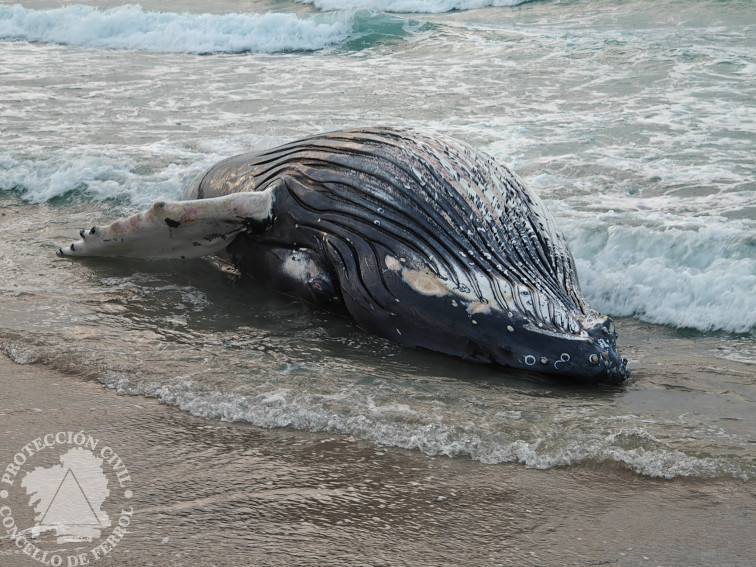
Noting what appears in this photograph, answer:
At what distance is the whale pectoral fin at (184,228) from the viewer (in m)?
7.42

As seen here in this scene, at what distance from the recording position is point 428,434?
5.19m

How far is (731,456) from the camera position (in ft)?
16.1

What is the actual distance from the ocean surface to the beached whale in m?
0.22

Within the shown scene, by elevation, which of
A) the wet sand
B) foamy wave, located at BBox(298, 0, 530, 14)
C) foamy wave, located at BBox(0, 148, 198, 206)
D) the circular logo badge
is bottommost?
the wet sand

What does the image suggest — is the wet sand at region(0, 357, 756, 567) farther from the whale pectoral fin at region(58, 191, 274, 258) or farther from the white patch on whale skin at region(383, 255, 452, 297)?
the whale pectoral fin at region(58, 191, 274, 258)

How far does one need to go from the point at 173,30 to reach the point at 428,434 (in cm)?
2337

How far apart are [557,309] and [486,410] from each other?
1099 millimetres

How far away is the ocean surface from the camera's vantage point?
549 cm

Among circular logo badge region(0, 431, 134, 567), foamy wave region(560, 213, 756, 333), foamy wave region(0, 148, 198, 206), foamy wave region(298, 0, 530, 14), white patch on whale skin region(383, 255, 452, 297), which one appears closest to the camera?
circular logo badge region(0, 431, 134, 567)

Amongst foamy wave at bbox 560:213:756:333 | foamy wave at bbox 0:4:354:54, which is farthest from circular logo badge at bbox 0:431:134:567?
foamy wave at bbox 0:4:354:54

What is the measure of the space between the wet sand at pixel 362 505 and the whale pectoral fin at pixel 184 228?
241 centimetres

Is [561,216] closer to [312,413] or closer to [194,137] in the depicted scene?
[312,413]

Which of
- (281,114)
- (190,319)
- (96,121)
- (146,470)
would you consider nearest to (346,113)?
(281,114)

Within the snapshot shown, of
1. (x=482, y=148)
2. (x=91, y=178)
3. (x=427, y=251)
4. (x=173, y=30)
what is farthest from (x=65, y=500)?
(x=173, y=30)
